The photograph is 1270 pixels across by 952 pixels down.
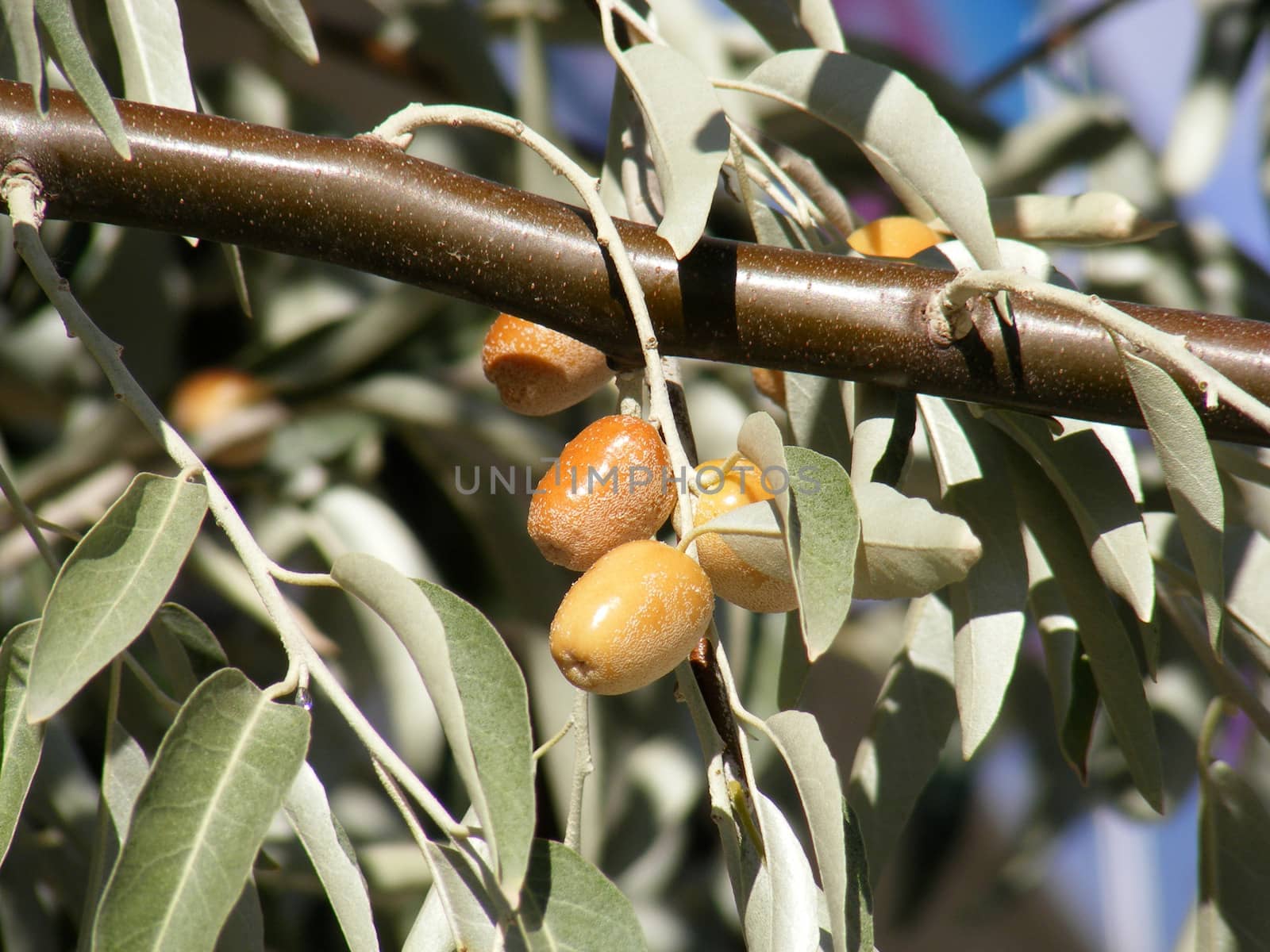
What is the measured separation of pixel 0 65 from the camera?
0.53 metres

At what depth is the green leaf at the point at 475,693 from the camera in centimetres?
31

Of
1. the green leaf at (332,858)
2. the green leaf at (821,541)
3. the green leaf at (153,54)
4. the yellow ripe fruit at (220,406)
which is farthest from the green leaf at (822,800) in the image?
the yellow ripe fruit at (220,406)

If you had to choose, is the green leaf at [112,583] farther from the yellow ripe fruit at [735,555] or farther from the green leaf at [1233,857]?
the green leaf at [1233,857]

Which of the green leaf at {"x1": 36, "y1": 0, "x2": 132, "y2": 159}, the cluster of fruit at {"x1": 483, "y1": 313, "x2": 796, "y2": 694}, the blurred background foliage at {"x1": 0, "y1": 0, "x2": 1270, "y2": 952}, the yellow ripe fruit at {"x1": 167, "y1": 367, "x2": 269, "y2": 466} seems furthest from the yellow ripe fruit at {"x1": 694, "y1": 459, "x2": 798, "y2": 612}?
the yellow ripe fruit at {"x1": 167, "y1": 367, "x2": 269, "y2": 466}

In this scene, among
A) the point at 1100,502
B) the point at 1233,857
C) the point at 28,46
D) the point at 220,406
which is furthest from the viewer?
the point at 220,406

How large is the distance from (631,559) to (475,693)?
2.6 inches

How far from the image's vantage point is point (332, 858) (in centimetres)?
39

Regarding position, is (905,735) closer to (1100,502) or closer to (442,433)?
(1100,502)

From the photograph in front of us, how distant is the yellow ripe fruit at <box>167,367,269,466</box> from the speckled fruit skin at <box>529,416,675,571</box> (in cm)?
78

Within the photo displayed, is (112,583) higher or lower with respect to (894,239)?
lower

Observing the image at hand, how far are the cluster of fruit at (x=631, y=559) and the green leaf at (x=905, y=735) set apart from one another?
0.62 feet

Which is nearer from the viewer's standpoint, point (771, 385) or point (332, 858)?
point (332, 858)

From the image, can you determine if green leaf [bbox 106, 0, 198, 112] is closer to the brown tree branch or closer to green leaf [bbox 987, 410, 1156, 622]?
the brown tree branch

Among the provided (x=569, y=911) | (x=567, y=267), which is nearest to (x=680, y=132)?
(x=567, y=267)
